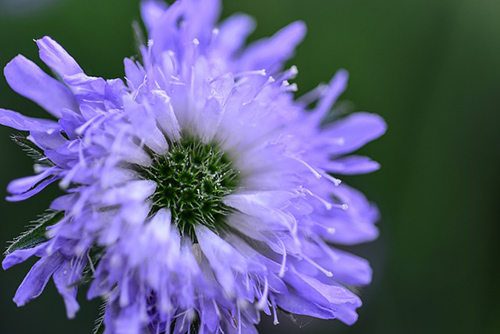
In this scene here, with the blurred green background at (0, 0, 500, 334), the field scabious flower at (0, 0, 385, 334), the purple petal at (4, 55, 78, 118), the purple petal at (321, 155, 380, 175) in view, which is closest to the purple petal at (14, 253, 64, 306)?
the field scabious flower at (0, 0, 385, 334)

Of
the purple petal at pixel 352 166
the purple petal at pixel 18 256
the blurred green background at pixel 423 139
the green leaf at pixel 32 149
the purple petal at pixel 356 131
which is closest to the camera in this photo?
the purple petal at pixel 18 256

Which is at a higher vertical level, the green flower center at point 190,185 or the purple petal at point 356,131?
the purple petal at point 356,131

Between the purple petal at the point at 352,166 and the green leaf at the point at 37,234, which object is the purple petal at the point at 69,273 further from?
the purple petal at the point at 352,166

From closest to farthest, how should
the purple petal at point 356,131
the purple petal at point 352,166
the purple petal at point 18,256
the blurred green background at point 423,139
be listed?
the purple petal at point 18,256 < the purple petal at point 352,166 < the purple petal at point 356,131 < the blurred green background at point 423,139

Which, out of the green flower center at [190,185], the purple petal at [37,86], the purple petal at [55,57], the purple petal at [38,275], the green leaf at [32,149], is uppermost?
the purple petal at [55,57]

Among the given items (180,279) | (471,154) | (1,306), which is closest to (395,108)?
(471,154)

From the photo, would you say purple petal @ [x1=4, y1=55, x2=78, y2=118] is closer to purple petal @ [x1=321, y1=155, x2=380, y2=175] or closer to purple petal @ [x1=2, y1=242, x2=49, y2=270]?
purple petal @ [x1=2, y1=242, x2=49, y2=270]

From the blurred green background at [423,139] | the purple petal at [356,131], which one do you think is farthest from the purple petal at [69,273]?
the blurred green background at [423,139]

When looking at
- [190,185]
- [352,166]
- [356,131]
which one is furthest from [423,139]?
[190,185]

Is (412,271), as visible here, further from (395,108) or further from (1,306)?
(1,306)
